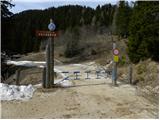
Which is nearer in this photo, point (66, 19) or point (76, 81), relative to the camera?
point (76, 81)

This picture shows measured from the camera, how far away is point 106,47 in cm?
6419

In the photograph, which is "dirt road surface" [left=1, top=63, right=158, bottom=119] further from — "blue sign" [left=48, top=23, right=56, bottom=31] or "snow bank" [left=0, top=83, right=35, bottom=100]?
"blue sign" [left=48, top=23, right=56, bottom=31]

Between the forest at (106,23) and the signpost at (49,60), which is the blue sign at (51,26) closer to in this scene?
the signpost at (49,60)

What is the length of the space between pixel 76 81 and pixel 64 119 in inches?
382

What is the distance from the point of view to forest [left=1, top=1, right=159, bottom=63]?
1141 inches

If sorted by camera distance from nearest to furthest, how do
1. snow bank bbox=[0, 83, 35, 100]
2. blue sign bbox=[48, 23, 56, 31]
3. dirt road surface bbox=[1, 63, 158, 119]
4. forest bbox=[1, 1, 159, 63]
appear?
dirt road surface bbox=[1, 63, 158, 119], snow bank bbox=[0, 83, 35, 100], blue sign bbox=[48, 23, 56, 31], forest bbox=[1, 1, 159, 63]

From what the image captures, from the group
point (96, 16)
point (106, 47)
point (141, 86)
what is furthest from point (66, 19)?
point (141, 86)

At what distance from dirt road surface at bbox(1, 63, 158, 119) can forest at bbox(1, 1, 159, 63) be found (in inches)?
363

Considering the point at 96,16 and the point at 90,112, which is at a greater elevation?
the point at 96,16

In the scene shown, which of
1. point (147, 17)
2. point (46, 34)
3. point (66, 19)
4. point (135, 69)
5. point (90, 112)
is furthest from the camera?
point (66, 19)

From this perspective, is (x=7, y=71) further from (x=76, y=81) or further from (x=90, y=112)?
(x=90, y=112)

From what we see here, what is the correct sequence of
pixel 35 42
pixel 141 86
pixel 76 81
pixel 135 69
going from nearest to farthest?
pixel 141 86 → pixel 76 81 → pixel 135 69 → pixel 35 42

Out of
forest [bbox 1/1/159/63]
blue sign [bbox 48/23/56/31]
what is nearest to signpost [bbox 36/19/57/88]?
blue sign [bbox 48/23/56/31]

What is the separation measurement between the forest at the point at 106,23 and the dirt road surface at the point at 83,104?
30.2 ft
